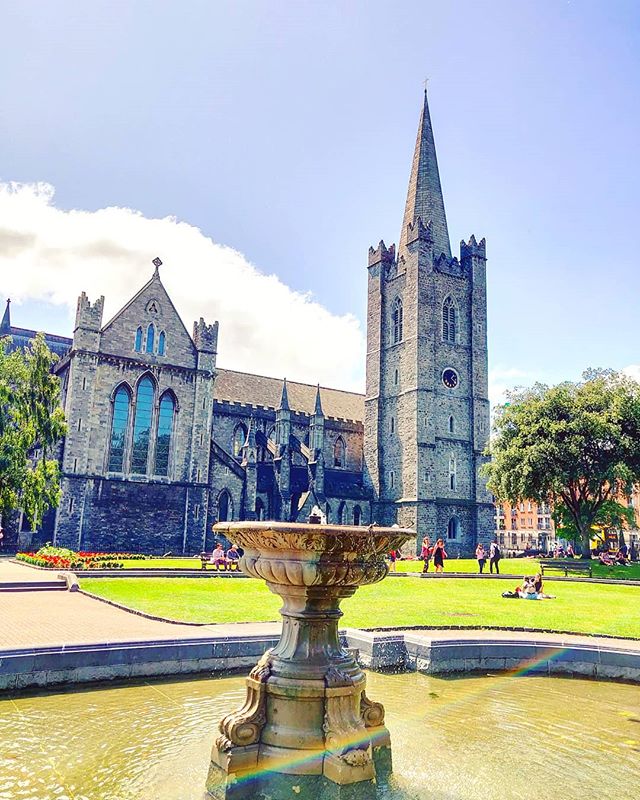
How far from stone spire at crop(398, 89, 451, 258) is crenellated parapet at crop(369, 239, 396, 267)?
0.98 meters

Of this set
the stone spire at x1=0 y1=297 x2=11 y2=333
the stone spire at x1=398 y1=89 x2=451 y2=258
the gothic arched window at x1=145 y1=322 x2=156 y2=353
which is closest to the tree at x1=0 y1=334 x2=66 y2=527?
the gothic arched window at x1=145 y1=322 x2=156 y2=353

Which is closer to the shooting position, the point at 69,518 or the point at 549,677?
the point at 549,677

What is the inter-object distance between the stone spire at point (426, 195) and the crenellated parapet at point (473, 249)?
1.62m

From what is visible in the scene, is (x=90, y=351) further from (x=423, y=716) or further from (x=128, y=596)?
(x=423, y=716)

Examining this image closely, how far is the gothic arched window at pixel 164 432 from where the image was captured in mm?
45031

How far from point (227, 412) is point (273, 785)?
4899 cm

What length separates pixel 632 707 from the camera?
8.98 m

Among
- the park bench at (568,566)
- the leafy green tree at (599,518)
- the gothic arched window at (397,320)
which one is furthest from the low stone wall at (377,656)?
the gothic arched window at (397,320)

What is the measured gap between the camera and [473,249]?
198ft

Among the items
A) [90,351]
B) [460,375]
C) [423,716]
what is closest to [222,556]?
[90,351]

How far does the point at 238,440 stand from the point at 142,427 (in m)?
11.3

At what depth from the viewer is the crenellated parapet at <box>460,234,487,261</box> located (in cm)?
6044

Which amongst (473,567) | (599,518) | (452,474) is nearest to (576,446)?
(473,567)

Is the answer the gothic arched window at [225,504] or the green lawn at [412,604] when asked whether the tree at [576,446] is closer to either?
the green lawn at [412,604]
